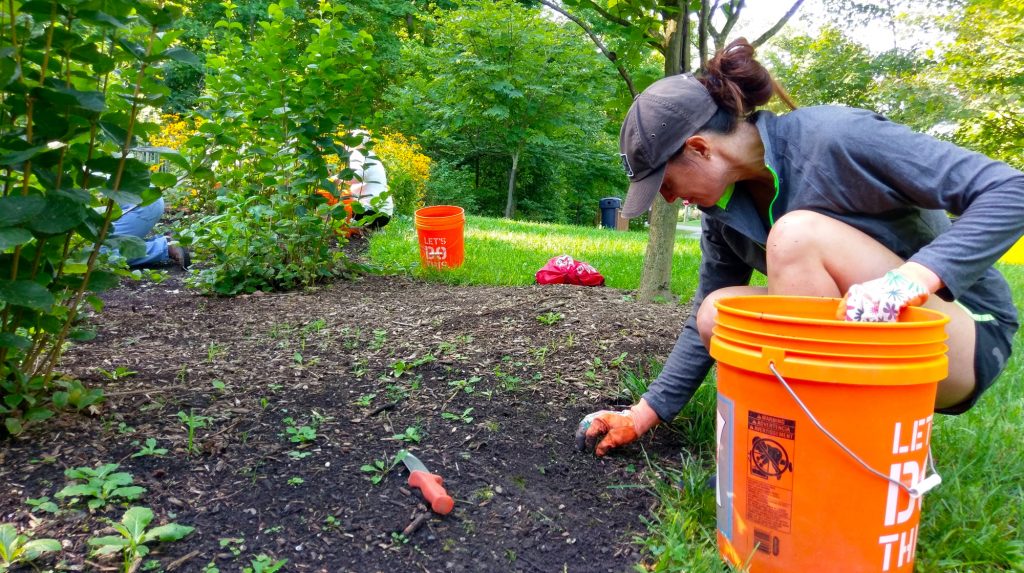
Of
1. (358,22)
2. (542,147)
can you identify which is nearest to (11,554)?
(542,147)

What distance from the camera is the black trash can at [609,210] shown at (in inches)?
826

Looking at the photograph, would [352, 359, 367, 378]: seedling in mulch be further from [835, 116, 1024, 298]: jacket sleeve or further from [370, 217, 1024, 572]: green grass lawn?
[835, 116, 1024, 298]: jacket sleeve

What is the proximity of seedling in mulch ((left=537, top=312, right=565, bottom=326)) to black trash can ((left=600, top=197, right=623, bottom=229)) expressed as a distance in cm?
1810

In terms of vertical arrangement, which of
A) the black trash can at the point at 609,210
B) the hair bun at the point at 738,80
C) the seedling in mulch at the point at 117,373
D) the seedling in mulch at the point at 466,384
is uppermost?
the hair bun at the point at 738,80

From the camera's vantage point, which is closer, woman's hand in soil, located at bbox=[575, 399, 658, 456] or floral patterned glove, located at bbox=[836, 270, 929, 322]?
floral patterned glove, located at bbox=[836, 270, 929, 322]

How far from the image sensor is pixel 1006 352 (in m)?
1.53

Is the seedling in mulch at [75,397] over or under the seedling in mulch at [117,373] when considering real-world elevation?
over

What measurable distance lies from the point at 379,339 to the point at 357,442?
90 cm

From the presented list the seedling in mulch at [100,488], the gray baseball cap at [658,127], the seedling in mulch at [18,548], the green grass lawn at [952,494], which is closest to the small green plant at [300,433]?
the seedling in mulch at [100,488]

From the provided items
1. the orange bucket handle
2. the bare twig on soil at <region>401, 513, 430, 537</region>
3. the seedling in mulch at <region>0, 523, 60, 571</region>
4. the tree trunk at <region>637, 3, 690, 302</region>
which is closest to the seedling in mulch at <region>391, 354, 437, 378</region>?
the bare twig on soil at <region>401, 513, 430, 537</region>

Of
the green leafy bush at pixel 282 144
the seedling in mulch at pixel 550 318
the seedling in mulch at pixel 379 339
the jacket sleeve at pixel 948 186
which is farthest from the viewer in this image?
the green leafy bush at pixel 282 144

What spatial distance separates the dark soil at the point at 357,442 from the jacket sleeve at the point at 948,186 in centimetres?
93

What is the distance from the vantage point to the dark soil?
147 cm

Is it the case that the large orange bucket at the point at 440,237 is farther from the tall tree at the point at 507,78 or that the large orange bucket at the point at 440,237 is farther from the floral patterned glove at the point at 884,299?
the tall tree at the point at 507,78
